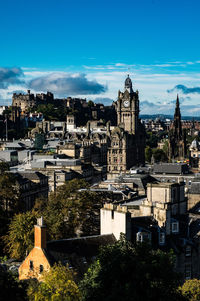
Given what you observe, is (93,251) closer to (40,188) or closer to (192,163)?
(40,188)

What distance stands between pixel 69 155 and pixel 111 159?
680 inches

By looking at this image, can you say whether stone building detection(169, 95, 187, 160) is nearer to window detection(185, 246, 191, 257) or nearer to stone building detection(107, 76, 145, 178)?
stone building detection(107, 76, 145, 178)

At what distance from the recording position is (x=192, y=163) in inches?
4948

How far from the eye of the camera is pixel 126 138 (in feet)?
434

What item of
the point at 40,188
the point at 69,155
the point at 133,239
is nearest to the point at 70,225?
the point at 133,239

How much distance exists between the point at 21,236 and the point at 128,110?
10621 centimetres

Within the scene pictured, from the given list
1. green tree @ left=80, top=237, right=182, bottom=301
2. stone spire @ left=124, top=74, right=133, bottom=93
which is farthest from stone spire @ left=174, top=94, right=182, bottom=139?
green tree @ left=80, top=237, right=182, bottom=301

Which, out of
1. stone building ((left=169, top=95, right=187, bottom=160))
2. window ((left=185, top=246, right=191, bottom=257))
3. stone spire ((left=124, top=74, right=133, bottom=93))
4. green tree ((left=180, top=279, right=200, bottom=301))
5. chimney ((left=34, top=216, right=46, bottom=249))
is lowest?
green tree ((left=180, top=279, right=200, bottom=301))

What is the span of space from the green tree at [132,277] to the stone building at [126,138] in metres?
A: 93.1

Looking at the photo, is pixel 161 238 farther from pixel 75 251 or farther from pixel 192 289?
pixel 75 251

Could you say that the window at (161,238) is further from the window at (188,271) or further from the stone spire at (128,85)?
the stone spire at (128,85)

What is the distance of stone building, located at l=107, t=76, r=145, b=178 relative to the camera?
131m

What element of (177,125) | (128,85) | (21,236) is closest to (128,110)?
(128,85)

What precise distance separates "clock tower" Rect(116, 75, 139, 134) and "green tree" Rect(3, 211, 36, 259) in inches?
3977
